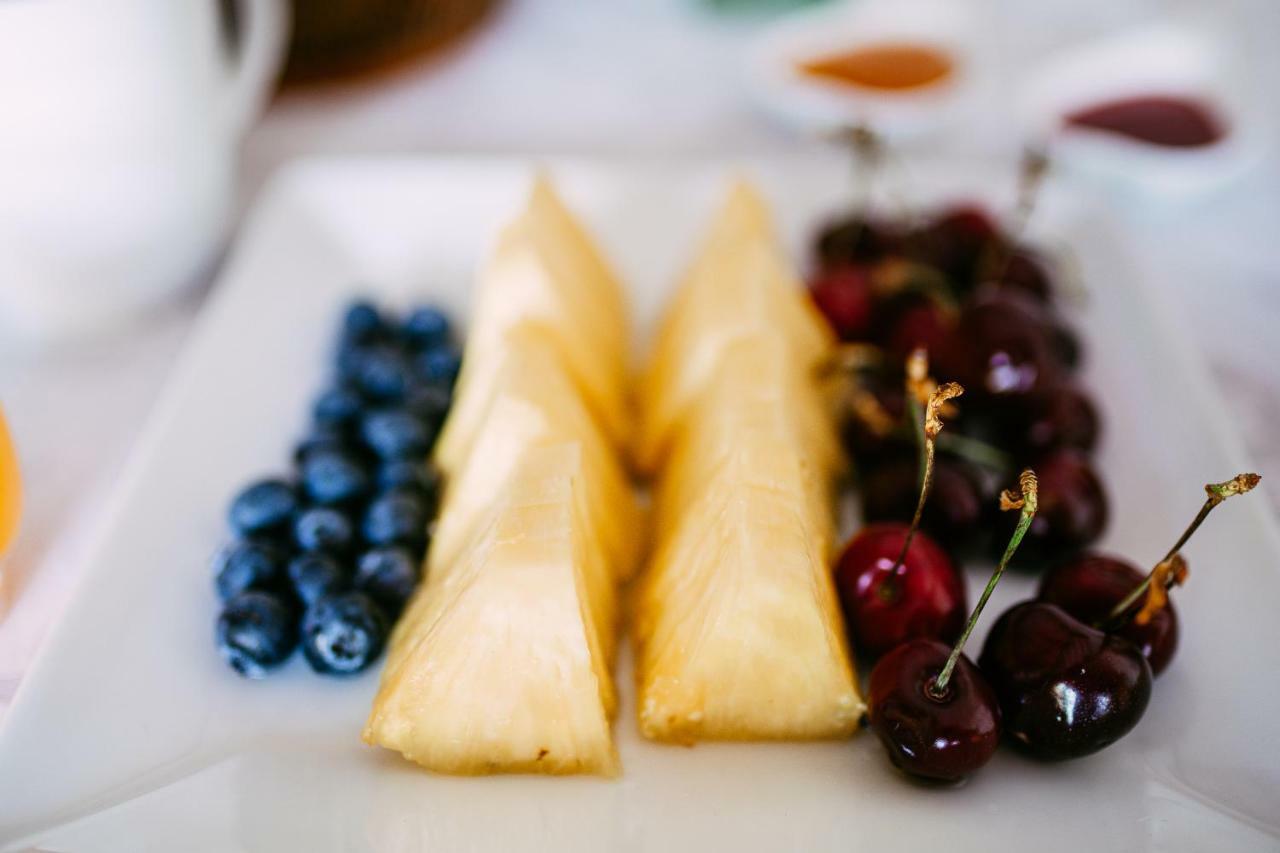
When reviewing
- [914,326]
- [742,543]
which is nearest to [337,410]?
[742,543]

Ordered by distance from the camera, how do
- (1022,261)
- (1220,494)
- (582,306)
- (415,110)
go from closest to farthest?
(1220,494) → (582,306) → (1022,261) → (415,110)

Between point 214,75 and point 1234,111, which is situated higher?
point 214,75

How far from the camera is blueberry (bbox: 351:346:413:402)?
0.84 meters

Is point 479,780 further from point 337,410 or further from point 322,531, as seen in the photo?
point 337,410

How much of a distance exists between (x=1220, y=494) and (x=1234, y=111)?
891 millimetres

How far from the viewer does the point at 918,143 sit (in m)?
1.26

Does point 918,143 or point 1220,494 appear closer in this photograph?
point 1220,494

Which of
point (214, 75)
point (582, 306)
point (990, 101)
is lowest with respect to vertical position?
point (990, 101)

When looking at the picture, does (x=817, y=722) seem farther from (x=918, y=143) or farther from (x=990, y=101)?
(x=990, y=101)

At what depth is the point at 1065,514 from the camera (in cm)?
71

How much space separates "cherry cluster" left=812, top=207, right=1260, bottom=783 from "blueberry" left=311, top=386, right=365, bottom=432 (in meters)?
0.42

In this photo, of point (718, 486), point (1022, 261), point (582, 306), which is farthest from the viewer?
point (1022, 261)

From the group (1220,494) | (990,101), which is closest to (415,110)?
(990,101)

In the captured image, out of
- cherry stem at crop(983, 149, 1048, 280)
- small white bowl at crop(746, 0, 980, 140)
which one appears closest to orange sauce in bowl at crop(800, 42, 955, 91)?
small white bowl at crop(746, 0, 980, 140)
